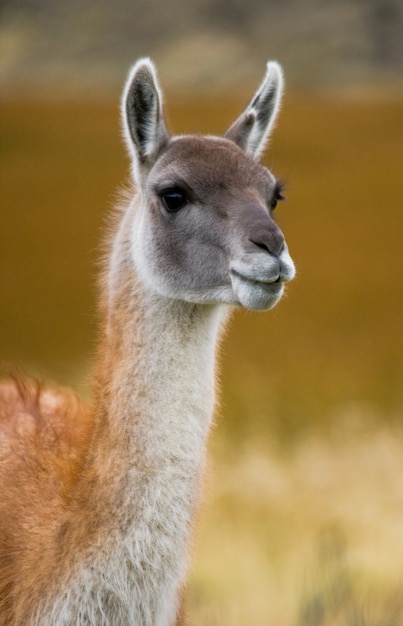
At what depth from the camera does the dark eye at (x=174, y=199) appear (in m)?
5.14

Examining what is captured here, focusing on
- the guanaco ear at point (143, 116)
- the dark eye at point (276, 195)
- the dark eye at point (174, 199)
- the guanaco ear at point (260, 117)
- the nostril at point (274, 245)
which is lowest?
the nostril at point (274, 245)

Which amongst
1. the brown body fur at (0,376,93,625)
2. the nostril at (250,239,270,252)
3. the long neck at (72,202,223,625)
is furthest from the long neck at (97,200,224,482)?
the nostril at (250,239,270,252)

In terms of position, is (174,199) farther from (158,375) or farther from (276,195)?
(158,375)

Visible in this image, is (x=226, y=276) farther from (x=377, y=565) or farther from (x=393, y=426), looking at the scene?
(x=393, y=426)

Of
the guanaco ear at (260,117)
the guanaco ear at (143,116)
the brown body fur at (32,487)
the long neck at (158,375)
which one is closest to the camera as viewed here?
the long neck at (158,375)

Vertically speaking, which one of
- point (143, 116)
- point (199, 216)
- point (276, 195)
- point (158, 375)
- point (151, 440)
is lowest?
point (151, 440)

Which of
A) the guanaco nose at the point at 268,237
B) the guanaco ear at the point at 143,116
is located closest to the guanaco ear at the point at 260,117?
the guanaco ear at the point at 143,116

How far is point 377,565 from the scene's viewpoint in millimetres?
8594

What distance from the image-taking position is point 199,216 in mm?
5090

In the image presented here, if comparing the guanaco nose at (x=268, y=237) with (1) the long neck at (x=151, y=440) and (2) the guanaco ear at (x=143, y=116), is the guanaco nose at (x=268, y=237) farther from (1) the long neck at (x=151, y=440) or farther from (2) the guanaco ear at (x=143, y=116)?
(2) the guanaco ear at (x=143, y=116)

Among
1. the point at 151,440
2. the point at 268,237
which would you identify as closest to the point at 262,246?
the point at 268,237

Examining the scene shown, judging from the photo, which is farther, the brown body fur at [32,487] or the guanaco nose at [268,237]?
the brown body fur at [32,487]

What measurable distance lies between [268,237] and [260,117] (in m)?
1.36

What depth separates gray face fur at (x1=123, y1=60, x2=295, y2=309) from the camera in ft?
15.6
